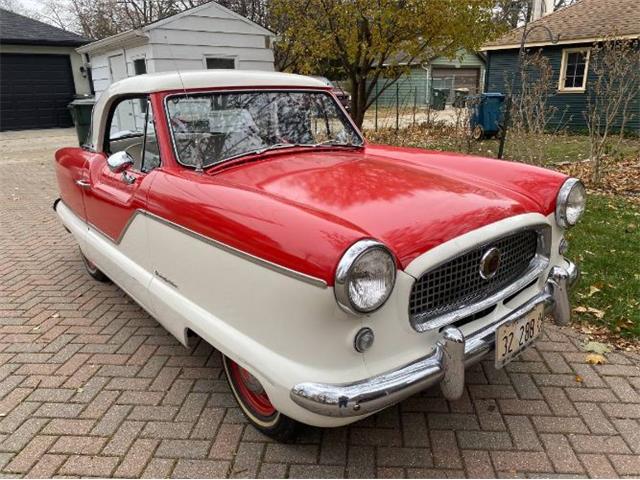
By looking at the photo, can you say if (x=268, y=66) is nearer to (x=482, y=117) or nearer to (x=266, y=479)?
(x=482, y=117)

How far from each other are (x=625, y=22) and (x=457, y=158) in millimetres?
14516

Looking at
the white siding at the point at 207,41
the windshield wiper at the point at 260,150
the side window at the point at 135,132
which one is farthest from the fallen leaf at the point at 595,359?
the white siding at the point at 207,41

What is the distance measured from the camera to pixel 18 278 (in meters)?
4.60

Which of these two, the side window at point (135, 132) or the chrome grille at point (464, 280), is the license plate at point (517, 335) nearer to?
the chrome grille at point (464, 280)

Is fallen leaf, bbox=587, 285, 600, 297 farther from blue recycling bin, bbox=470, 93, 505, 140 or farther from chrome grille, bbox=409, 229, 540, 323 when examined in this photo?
blue recycling bin, bbox=470, 93, 505, 140

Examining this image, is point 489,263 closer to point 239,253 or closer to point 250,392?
point 239,253

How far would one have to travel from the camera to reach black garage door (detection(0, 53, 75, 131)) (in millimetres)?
16938

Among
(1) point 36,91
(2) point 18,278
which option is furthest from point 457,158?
(1) point 36,91

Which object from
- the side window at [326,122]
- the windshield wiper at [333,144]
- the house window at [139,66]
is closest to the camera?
the windshield wiper at [333,144]

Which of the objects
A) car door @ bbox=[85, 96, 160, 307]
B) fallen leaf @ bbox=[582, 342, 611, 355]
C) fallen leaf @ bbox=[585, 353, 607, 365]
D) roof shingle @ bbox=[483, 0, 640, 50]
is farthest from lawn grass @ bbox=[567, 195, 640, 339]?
roof shingle @ bbox=[483, 0, 640, 50]

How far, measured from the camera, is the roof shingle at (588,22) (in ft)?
46.1

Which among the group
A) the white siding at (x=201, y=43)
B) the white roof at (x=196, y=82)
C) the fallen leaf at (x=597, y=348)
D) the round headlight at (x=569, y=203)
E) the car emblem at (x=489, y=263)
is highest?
the white siding at (x=201, y=43)

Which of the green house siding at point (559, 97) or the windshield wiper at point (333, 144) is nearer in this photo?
the windshield wiper at point (333, 144)

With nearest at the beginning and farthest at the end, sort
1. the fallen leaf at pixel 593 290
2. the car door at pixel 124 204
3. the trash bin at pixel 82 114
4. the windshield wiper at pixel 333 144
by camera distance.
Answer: the car door at pixel 124 204, the windshield wiper at pixel 333 144, the fallen leaf at pixel 593 290, the trash bin at pixel 82 114
